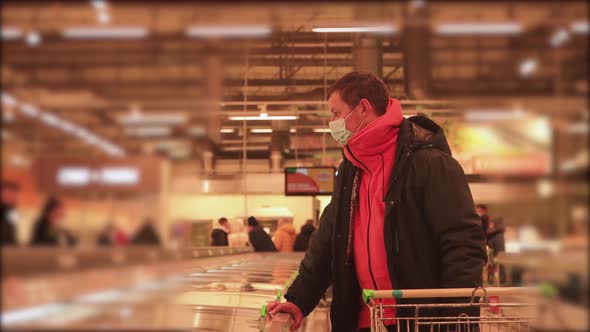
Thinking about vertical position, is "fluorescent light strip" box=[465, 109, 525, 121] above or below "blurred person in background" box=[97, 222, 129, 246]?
above

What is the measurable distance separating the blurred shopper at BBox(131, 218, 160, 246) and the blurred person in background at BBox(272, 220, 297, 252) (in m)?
3.68

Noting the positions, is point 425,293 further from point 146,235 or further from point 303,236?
point 303,236

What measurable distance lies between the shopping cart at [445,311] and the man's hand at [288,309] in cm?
30

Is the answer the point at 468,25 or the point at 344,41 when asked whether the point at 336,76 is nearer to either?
the point at 344,41

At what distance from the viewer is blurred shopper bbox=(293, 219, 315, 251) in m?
4.29

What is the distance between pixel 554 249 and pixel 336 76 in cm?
339

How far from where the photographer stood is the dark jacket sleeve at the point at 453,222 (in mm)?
2490

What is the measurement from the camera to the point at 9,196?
588 mm

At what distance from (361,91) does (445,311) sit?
86cm

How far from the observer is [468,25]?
657 millimetres

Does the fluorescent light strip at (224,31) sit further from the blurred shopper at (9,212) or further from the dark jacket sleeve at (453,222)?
the dark jacket sleeve at (453,222)

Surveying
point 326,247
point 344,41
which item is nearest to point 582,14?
point 326,247

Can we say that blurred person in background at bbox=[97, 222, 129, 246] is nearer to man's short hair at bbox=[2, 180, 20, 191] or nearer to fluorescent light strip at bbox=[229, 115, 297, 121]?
man's short hair at bbox=[2, 180, 20, 191]

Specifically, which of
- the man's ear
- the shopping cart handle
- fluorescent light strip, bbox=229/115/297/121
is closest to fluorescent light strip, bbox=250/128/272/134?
fluorescent light strip, bbox=229/115/297/121
